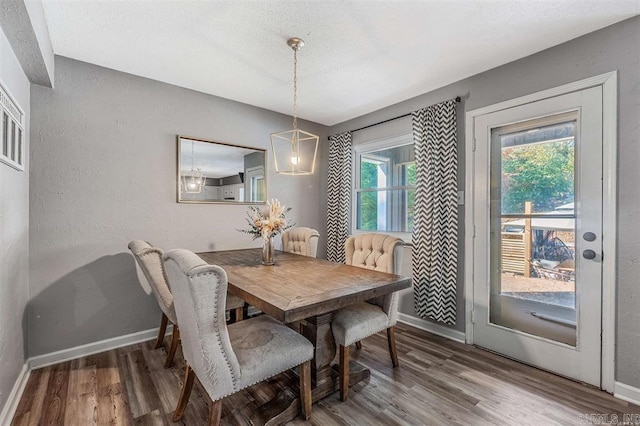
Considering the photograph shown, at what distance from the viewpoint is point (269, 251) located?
239cm

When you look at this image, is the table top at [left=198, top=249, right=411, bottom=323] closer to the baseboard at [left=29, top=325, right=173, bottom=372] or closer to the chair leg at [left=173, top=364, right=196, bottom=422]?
the chair leg at [left=173, top=364, right=196, bottom=422]

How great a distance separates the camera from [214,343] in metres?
1.33

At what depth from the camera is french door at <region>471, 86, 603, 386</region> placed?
6.74ft

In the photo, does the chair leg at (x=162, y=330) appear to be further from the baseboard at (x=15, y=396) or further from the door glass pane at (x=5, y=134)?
the door glass pane at (x=5, y=134)

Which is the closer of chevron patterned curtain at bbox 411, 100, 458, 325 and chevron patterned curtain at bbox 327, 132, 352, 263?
chevron patterned curtain at bbox 411, 100, 458, 325

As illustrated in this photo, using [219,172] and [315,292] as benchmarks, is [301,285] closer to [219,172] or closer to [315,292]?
[315,292]

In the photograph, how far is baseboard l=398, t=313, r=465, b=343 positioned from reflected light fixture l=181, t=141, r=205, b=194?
2607 mm

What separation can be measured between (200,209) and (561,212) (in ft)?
10.5

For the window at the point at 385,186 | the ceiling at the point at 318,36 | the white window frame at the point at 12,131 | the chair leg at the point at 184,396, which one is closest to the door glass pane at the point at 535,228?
the ceiling at the point at 318,36

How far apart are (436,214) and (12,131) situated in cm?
322

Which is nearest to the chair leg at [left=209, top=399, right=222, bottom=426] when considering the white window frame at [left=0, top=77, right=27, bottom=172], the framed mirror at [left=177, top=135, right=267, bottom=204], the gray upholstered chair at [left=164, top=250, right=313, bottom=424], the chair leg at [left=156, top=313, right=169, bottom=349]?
the gray upholstered chair at [left=164, top=250, right=313, bottom=424]

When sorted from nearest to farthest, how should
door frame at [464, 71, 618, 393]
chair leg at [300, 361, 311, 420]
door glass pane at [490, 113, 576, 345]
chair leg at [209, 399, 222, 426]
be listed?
1. chair leg at [209, 399, 222, 426]
2. chair leg at [300, 361, 311, 420]
3. door frame at [464, 71, 618, 393]
4. door glass pane at [490, 113, 576, 345]

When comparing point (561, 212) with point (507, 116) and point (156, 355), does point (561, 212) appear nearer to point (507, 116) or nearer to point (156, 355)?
point (507, 116)

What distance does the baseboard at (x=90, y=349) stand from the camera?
227 cm
